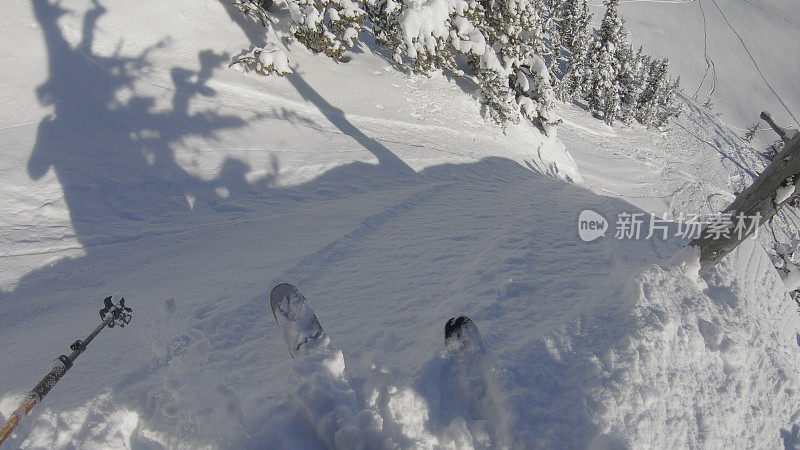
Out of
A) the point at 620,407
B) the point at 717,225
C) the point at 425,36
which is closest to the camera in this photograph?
the point at 620,407

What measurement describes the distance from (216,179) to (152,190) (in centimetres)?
107

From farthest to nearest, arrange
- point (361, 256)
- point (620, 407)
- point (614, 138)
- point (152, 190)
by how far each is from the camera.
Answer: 1. point (614, 138)
2. point (152, 190)
3. point (361, 256)
4. point (620, 407)

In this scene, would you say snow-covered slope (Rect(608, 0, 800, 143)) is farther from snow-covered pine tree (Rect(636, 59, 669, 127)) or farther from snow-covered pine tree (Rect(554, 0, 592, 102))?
snow-covered pine tree (Rect(554, 0, 592, 102))

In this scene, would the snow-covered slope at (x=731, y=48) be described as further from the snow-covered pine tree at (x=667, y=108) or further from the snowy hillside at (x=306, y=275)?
the snowy hillside at (x=306, y=275)

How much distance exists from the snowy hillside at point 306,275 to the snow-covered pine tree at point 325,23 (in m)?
0.67

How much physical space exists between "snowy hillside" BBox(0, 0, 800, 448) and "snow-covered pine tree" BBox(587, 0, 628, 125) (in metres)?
28.7

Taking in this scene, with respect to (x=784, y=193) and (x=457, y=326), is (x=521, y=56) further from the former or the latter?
(x=457, y=326)

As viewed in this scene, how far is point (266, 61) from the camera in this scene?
10609 mm

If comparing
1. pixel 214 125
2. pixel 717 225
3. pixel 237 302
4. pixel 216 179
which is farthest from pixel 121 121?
pixel 717 225

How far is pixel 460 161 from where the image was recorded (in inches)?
444

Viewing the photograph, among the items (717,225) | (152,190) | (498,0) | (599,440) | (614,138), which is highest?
(498,0)

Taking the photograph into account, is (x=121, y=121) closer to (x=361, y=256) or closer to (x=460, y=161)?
(x=361, y=256)

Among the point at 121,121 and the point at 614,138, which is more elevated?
the point at 121,121

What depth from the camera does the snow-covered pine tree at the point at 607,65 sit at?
34094mm
